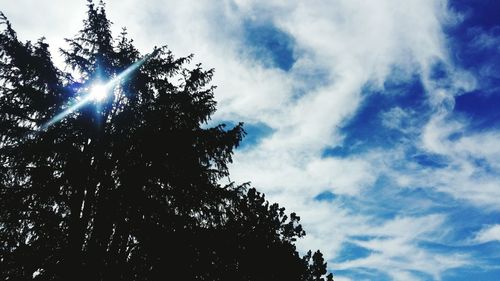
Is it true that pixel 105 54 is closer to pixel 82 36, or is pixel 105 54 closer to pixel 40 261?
pixel 82 36

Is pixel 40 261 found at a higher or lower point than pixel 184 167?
lower

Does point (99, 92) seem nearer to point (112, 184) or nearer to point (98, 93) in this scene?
point (98, 93)

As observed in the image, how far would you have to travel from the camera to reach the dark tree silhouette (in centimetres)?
925

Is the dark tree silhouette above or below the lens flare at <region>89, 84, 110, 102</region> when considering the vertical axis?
below

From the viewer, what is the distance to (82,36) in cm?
1295

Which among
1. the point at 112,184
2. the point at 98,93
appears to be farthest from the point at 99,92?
the point at 112,184

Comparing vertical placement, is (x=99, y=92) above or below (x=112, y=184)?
above

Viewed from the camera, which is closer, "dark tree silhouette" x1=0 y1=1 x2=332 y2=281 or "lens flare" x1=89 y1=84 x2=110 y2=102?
"dark tree silhouette" x1=0 y1=1 x2=332 y2=281

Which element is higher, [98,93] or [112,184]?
[98,93]

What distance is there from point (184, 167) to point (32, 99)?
4.41 m

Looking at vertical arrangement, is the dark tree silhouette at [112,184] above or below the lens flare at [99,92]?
below

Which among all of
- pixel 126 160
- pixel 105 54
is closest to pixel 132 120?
pixel 126 160

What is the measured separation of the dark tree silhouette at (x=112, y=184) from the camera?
9250mm

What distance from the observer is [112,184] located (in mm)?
10273
